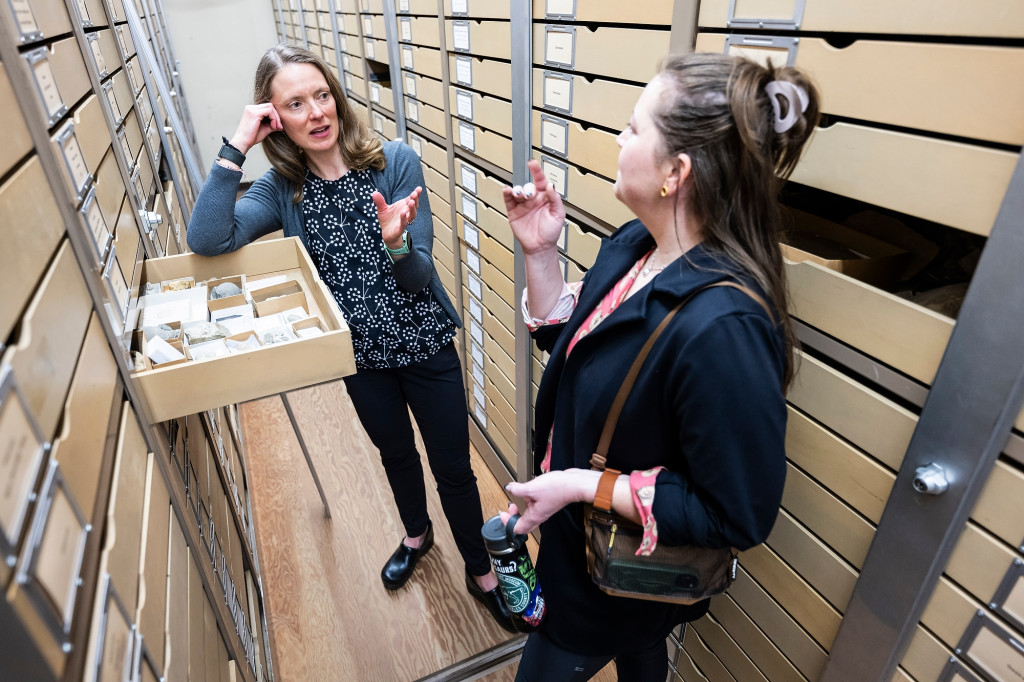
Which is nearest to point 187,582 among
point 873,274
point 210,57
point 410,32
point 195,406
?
point 195,406

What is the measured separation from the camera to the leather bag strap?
2.68 ft

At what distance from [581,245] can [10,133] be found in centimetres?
122

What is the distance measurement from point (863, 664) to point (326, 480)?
2.17 metres

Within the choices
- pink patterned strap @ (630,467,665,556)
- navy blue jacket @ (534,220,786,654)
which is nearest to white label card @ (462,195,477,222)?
navy blue jacket @ (534,220,786,654)

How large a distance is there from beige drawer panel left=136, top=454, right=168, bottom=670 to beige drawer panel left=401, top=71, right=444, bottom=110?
6.00ft

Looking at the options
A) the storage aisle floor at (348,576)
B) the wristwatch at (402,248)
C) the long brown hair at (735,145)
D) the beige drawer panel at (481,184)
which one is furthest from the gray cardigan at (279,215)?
the storage aisle floor at (348,576)

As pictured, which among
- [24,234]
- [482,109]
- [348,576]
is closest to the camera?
[24,234]

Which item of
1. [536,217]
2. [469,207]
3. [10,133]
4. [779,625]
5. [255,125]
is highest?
[10,133]

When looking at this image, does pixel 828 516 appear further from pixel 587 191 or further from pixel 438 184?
pixel 438 184

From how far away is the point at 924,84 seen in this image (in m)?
0.76

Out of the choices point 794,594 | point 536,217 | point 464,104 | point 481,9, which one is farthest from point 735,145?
point 464,104

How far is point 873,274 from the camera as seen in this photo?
97 cm

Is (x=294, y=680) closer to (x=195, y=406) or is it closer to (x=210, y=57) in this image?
(x=195, y=406)

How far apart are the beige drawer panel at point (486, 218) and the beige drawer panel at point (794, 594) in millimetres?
1208
